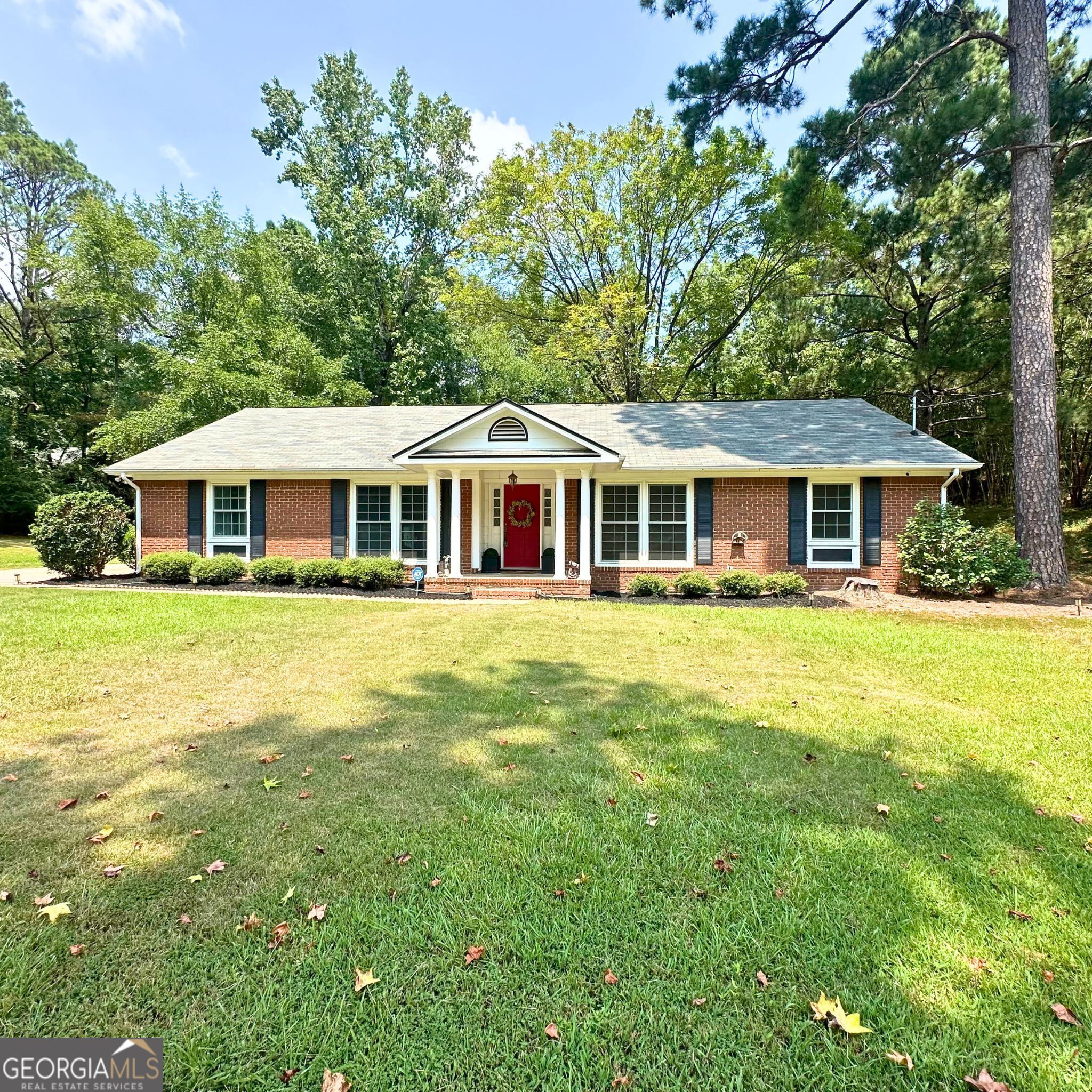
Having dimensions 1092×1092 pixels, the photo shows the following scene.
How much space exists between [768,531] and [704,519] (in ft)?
4.94

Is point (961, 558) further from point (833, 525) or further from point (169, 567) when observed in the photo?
point (169, 567)

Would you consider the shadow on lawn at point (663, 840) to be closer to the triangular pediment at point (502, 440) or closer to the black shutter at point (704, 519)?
the triangular pediment at point (502, 440)

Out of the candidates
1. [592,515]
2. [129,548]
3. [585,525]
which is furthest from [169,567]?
[592,515]

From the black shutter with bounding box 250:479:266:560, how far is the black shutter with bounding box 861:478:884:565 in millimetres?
14500

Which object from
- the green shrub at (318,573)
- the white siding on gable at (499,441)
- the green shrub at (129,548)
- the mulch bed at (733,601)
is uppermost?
the white siding on gable at (499,441)

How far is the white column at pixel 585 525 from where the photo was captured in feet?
41.9

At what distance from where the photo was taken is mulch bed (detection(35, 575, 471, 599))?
12.3 m

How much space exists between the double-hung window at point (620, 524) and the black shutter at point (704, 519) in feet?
4.45

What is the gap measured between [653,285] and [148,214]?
22778mm

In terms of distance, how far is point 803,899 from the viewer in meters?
2.68

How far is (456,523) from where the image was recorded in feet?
43.6

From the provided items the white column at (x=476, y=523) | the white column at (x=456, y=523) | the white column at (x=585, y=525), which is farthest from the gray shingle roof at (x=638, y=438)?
the white column at (x=476, y=523)

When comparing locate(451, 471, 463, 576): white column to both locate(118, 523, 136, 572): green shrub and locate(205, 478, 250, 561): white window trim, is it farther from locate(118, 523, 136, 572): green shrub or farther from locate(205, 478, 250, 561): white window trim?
locate(118, 523, 136, 572): green shrub

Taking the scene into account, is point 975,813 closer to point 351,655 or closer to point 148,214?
point 351,655
